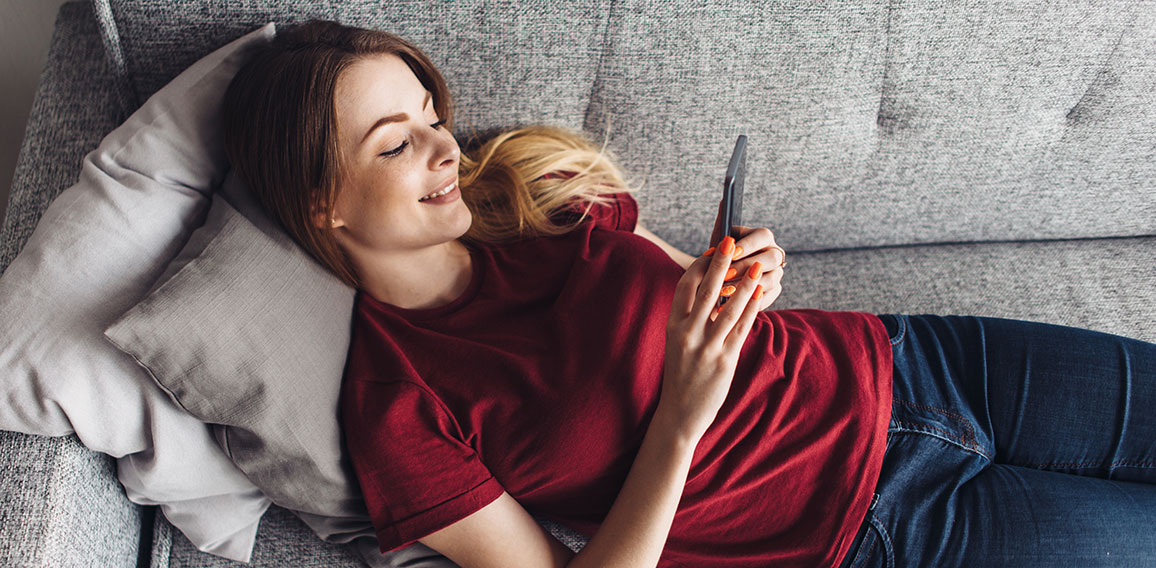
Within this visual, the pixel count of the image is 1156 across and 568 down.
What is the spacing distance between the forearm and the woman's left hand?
21 centimetres

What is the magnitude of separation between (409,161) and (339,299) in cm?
A: 25

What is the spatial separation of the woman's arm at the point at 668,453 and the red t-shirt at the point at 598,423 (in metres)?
0.05

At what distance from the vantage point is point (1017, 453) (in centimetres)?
110

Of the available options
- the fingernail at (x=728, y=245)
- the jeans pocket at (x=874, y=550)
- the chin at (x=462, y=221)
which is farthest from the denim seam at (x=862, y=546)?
the chin at (x=462, y=221)

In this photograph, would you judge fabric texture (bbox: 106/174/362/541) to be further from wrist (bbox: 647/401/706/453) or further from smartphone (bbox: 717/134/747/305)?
smartphone (bbox: 717/134/747/305)

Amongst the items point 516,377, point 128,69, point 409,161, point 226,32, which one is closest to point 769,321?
point 516,377

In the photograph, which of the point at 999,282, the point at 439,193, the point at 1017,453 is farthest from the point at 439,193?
the point at 999,282

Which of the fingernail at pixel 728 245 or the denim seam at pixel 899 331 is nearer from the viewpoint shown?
the fingernail at pixel 728 245

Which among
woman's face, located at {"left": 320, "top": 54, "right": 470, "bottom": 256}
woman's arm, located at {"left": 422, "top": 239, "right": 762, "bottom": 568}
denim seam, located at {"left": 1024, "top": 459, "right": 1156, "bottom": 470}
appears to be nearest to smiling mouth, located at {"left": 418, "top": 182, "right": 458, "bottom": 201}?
woman's face, located at {"left": 320, "top": 54, "right": 470, "bottom": 256}

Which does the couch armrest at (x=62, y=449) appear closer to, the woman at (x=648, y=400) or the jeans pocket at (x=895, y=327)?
the woman at (x=648, y=400)

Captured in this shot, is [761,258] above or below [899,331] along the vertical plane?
above

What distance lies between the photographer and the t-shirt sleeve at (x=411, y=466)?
3.18ft

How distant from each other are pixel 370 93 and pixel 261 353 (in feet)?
1.22

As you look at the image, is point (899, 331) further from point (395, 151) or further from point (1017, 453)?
point (395, 151)
